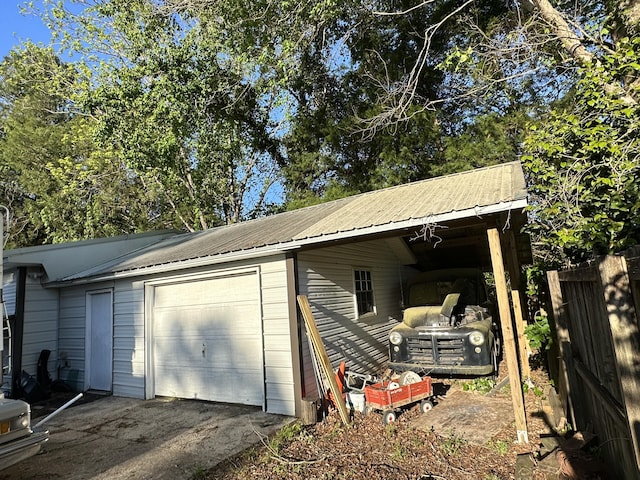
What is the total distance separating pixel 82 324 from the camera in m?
9.37

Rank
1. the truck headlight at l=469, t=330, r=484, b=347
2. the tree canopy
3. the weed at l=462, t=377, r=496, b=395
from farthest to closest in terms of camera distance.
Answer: the tree canopy → the weed at l=462, t=377, r=496, b=395 → the truck headlight at l=469, t=330, r=484, b=347

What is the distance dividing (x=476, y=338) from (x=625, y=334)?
491cm

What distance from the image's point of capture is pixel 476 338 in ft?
22.2

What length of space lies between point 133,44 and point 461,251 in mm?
15148

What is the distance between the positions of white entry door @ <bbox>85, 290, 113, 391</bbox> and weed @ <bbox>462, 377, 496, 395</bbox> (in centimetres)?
748

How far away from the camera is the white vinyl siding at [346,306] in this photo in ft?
22.8

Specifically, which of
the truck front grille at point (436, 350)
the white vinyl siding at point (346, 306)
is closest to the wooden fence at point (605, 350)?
the truck front grille at point (436, 350)

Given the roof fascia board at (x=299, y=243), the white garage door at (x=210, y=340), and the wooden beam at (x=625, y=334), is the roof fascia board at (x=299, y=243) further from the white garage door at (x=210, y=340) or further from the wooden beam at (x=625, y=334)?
the wooden beam at (x=625, y=334)

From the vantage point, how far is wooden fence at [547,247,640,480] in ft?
6.86

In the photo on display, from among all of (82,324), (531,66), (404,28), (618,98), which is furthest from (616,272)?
(404,28)

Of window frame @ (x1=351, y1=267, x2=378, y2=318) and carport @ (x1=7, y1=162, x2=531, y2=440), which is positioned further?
window frame @ (x1=351, y1=267, x2=378, y2=318)

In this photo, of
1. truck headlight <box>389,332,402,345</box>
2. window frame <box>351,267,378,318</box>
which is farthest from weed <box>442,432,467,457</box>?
window frame <box>351,267,378,318</box>

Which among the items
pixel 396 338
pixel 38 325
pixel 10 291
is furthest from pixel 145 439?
pixel 10 291

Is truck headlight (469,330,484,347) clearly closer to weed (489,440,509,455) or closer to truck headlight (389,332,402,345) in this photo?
truck headlight (389,332,402,345)
